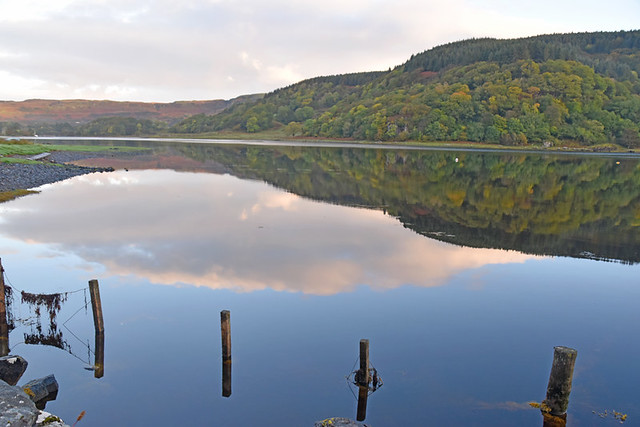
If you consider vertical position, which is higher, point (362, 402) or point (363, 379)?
point (363, 379)

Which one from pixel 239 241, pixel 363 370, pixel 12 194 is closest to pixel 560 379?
pixel 363 370

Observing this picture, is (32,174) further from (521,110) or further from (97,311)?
(521,110)

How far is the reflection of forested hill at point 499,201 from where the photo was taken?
26.8 metres

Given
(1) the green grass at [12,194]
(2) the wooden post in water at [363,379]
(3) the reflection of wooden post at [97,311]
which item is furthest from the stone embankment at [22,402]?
(1) the green grass at [12,194]

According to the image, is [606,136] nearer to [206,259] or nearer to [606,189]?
[606,189]

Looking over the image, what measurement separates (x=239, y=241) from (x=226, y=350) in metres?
13.1

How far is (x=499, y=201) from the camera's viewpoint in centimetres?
4066

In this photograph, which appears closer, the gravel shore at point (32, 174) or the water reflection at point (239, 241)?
the water reflection at point (239, 241)

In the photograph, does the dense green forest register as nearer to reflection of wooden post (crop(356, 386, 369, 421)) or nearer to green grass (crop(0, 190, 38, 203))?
green grass (crop(0, 190, 38, 203))

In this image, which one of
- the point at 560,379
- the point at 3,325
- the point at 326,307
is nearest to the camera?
the point at 560,379

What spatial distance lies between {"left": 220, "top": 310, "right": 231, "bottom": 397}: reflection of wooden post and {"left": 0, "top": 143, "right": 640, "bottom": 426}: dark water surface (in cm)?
17

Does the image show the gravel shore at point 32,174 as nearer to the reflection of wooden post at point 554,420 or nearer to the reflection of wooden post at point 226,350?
the reflection of wooden post at point 226,350

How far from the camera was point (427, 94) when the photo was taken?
181 m

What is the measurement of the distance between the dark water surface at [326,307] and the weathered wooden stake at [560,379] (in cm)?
46
